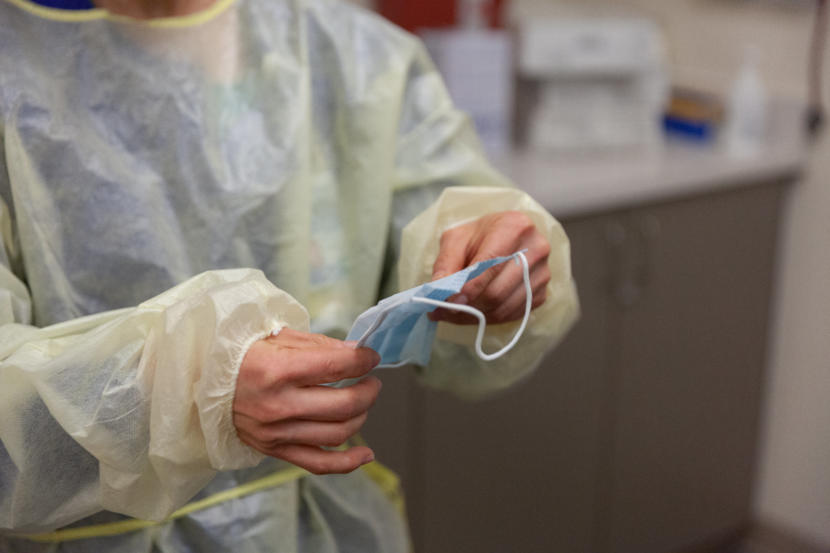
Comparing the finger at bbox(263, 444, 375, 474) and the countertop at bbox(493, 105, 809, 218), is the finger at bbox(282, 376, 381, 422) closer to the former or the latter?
the finger at bbox(263, 444, 375, 474)

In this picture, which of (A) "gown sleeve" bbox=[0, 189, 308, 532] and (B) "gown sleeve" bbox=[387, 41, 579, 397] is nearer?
(A) "gown sleeve" bbox=[0, 189, 308, 532]

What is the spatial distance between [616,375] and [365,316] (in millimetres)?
1240

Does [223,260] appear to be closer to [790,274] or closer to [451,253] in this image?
[451,253]

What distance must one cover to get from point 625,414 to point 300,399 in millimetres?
1330

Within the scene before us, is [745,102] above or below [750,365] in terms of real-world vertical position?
above

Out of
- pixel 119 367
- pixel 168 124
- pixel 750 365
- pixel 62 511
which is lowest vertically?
pixel 750 365

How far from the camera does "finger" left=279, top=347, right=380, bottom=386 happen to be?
0.74 metres

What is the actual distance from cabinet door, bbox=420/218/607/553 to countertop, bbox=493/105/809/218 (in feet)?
0.22

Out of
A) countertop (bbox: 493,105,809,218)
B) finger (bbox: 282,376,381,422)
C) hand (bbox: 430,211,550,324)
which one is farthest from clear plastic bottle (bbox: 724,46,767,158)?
finger (bbox: 282,376,381,422)

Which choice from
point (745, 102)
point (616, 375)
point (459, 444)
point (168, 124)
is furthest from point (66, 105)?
point (745, 102)

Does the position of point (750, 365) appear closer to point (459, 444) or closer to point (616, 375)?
point (616, 375)

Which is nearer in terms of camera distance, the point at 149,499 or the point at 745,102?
the point at 149,499

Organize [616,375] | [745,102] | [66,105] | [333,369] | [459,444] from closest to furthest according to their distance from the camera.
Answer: [333,369] → [66,105] → [459,444] → [616,375] → [745,102]

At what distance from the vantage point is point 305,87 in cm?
103
